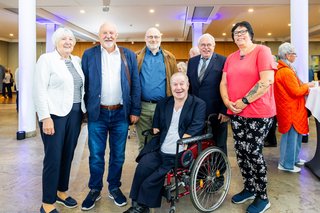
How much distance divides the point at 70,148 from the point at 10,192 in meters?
0.94

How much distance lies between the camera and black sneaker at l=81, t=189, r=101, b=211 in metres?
2.39

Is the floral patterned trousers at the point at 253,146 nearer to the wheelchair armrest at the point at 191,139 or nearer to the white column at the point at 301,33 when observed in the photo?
the wheelchair armrest at the point at 191,139

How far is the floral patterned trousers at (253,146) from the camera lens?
2.28 meters

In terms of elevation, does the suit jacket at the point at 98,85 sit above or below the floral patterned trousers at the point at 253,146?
above

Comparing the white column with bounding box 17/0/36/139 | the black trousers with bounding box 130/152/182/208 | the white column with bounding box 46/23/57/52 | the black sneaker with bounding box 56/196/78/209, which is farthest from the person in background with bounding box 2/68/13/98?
the black trousers with bounding box 130/152/182/208

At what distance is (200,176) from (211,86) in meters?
0.81

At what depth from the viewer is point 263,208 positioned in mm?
2328

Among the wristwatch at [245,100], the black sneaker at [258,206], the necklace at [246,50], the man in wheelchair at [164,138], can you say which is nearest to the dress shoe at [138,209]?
the man in wheelchair at [164,138]

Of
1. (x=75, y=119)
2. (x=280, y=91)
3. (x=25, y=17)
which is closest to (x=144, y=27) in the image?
(x=25, y=17)

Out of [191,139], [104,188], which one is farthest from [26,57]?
[191,139]

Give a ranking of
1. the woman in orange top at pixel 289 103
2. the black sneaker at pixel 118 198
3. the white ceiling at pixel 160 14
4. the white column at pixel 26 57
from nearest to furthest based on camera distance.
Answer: the black sneaker at pixel 118 198 < the woman in orange top at pixel 289 103 < the white column at pixel 26 57 < the white ceiling at pixel 160 14

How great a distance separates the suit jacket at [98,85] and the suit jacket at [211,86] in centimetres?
54

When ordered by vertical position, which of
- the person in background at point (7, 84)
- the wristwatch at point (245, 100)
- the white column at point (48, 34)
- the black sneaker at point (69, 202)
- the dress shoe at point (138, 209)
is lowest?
the black sneaker at point (69, 202)

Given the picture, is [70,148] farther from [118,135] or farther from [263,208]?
[263,208]
